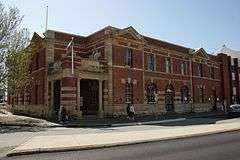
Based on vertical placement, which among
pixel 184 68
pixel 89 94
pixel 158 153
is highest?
pixel 184 68

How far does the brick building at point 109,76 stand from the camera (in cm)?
3212

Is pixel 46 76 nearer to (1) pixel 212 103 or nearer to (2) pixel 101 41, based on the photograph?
(2) pixel 101 41

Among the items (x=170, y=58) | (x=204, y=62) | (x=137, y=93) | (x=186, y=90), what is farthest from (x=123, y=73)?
(x=204, y=62)

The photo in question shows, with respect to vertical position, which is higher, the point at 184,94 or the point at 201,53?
the point at 201,53

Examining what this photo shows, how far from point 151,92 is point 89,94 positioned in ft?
26.7

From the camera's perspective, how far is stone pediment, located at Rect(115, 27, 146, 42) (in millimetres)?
35534

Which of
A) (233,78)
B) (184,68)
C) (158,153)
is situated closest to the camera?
(158,153)

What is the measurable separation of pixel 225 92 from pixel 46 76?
31748mm

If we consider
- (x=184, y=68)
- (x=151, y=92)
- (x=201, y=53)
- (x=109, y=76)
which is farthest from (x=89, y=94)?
(x=201, y=53)

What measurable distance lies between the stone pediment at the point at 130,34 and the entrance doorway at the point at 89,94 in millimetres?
5852

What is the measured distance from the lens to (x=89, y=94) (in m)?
35.2

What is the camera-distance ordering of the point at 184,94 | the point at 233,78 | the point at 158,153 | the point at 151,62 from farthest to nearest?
the point at 233,78, the point at 184,94, the point at 151,62, the point at 158,153

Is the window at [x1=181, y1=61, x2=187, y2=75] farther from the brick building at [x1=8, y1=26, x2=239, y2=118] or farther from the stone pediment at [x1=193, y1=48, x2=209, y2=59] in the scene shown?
the stone pediment at [x1=193, y1=48, x2=209, y2=59]

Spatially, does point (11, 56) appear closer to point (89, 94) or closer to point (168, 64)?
point (89, 94)
